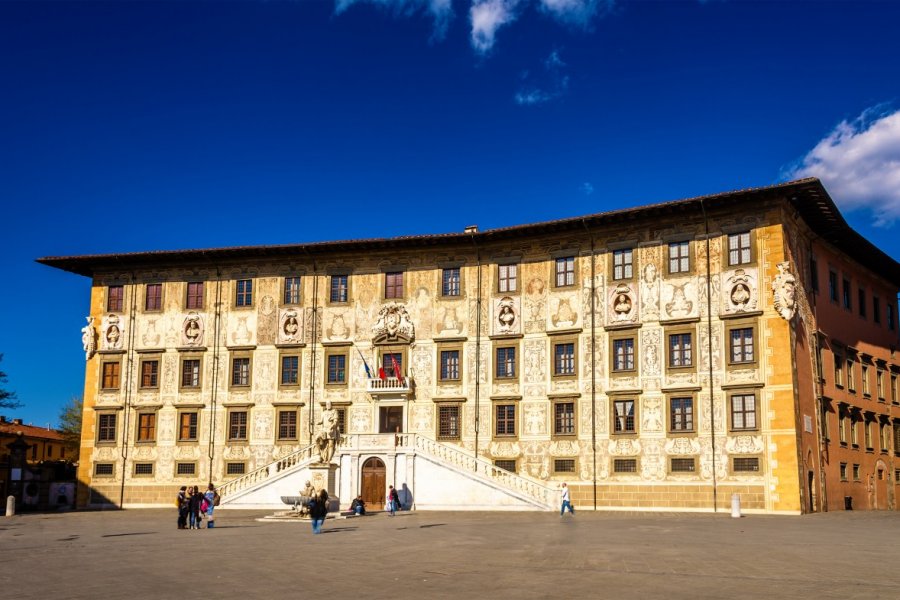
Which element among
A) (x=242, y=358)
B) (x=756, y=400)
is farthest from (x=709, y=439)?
(x=242, y=358)

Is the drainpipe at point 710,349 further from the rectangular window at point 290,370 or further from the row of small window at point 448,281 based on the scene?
the rectangular window at point 290,370

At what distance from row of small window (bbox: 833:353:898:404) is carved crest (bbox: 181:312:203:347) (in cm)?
2893

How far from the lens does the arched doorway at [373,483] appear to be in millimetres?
40562

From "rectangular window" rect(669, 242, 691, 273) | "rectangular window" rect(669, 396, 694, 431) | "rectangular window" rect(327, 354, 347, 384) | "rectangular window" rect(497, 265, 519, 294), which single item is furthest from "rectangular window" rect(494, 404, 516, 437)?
"rectangular window" rect(669, 242, 691, 273)

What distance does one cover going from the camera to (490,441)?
41500 millimetres

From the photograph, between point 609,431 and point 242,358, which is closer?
→ point 609,431

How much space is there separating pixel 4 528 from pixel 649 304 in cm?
2524

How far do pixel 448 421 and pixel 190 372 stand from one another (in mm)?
12904

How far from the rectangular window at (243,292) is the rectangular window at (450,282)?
30.9 feet

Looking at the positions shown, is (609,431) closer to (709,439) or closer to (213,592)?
(709,439)

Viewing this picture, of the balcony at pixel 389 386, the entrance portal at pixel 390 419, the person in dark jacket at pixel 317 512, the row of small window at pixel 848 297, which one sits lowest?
the person in dark jacket at pixel 317 512

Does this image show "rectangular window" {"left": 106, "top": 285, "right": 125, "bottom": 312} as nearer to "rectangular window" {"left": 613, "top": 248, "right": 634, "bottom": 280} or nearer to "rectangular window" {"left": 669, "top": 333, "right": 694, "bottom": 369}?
"rectangular window" {"left": 613, "top": 248, "right": 634, "bottom": 280}

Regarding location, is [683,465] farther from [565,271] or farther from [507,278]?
[507,278]

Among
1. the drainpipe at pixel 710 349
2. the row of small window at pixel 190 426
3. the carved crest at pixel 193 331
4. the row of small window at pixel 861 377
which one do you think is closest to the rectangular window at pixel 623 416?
the drainpipe at pixel 710 349
